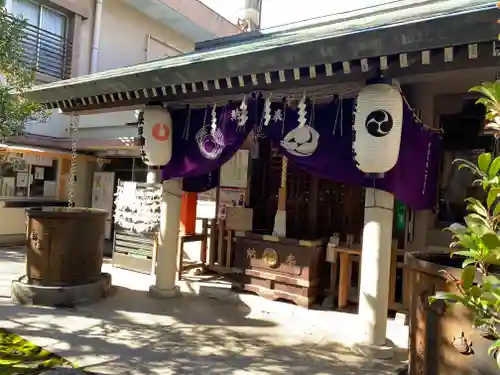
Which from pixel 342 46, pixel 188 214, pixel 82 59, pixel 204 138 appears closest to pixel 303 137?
pixel 342 46

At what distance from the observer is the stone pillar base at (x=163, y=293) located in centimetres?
696

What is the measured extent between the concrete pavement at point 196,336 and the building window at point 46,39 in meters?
7.71

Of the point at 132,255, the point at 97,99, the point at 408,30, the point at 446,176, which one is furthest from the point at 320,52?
the point at 132,255

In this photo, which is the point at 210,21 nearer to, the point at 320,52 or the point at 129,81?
the point at 129,81

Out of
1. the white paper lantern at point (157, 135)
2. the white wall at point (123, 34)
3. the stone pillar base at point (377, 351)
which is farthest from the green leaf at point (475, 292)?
the white wall at point (123, 34)

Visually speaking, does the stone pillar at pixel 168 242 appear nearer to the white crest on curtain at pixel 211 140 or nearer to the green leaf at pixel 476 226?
the white crest on curtain at pixel 211 140

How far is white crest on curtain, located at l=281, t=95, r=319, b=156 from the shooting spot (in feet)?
17.6

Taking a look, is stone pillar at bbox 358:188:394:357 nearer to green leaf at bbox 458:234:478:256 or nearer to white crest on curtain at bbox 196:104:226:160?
white crest on curtain at bbox 196:104:226:160

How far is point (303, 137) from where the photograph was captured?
213 inches

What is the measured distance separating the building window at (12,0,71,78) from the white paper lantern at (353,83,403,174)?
407 inches

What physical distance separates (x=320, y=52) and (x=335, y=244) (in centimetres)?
331

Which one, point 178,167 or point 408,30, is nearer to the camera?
point 408,30

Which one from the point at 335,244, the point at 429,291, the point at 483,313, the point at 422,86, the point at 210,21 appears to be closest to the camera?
the point at 483,313

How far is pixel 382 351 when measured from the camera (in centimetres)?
478
